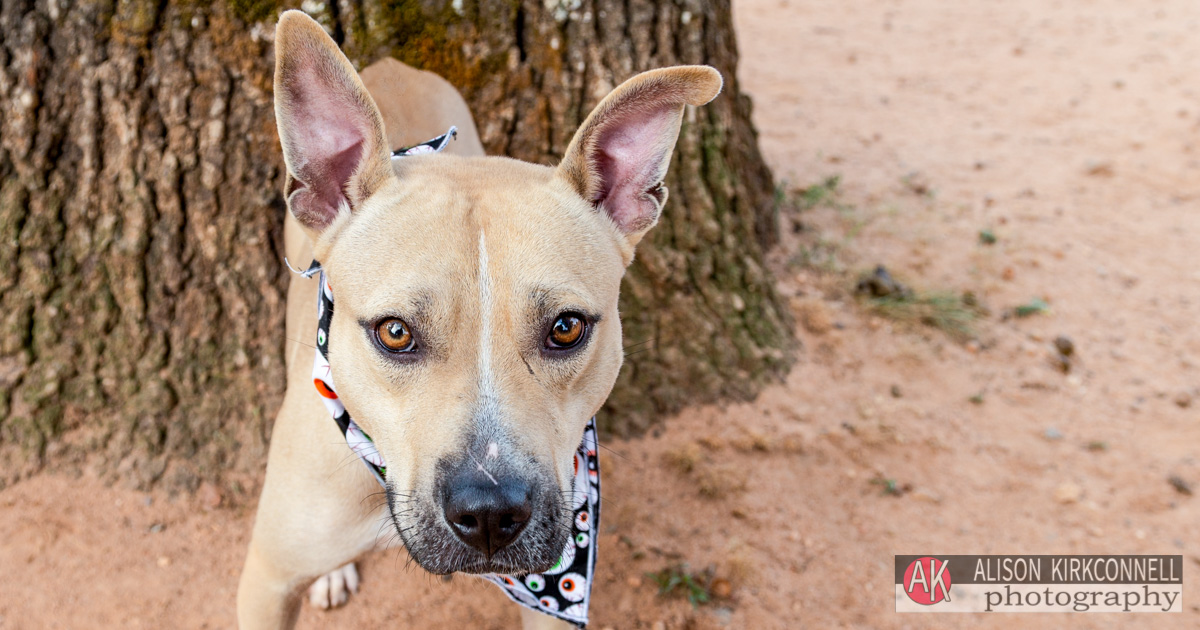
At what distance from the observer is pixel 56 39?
3.13 metres

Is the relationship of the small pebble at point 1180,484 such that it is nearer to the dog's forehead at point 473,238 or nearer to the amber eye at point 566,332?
the dog's forehead at point 473,238

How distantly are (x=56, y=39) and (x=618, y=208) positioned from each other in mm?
2422

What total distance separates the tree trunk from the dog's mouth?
1.60 meters

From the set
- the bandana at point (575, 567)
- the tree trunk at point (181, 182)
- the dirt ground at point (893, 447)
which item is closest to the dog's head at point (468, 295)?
the bandana at point (575, 567)

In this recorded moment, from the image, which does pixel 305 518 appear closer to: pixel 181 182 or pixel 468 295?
pixel 468 295

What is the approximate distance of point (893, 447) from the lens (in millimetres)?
4086

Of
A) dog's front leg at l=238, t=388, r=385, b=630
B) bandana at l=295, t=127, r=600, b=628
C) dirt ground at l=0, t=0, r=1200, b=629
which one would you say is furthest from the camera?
dirt ground at l=0, t=0, r=1200, b=629

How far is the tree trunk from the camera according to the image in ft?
10.4

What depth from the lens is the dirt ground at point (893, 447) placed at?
3299 millimetres

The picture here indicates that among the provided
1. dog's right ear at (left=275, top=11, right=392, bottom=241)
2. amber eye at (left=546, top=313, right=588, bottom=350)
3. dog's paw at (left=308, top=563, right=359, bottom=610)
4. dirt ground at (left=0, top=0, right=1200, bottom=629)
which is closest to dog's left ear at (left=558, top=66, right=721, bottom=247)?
amber eye at (left=546, top=313, right=588, bottom=350)

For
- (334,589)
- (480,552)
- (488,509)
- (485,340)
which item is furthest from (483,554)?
(334,589)

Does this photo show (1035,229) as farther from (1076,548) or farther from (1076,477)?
(1076,548)

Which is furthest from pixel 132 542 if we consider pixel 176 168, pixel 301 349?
pixel 176 168

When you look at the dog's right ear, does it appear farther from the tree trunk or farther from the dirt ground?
the dirt ground
